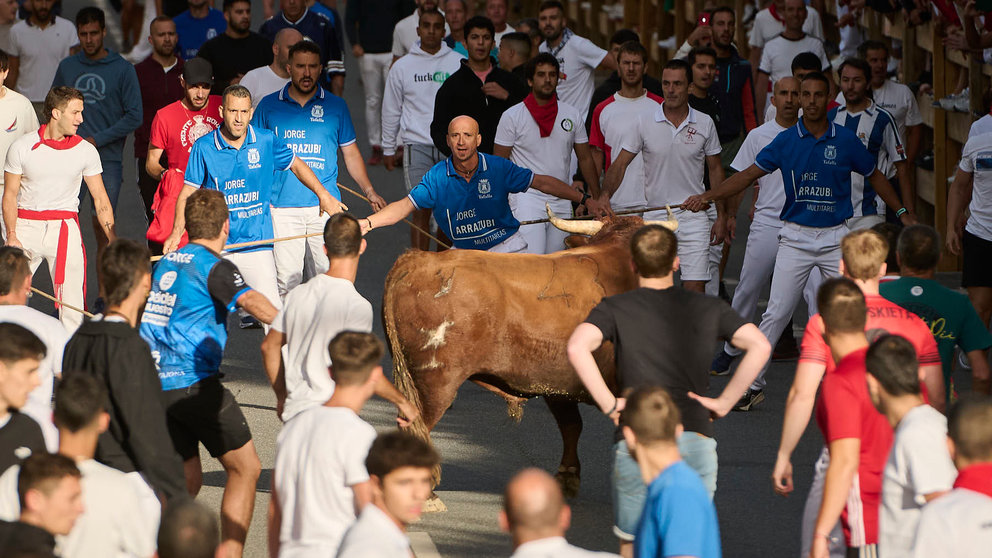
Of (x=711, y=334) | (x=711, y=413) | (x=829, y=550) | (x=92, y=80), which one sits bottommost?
(x=829, y=550)

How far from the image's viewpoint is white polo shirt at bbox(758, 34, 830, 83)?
44.9 feet

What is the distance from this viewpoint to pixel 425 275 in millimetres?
7371

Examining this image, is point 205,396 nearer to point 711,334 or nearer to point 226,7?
point 711,334

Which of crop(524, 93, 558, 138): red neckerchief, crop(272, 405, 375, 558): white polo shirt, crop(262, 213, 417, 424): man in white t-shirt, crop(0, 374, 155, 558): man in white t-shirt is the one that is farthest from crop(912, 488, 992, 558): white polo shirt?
crop(524, 93, 558, 138): red neckerchief

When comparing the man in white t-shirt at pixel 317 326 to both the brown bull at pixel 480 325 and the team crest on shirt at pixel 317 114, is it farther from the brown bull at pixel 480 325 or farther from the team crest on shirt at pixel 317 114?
the team crest on shirt at pixel 317 114

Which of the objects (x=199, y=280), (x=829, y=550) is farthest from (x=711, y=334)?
(x=199, y=280)

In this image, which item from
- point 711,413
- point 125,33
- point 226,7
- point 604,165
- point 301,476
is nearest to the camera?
point 301,476

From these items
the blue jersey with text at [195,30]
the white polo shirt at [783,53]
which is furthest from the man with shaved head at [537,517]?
the blue jersey with text at [195,30]

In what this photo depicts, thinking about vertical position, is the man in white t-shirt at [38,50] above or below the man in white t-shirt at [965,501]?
above

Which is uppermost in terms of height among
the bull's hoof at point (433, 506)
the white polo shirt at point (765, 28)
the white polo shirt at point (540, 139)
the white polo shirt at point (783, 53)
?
the white polo shirt at point (765, 28)

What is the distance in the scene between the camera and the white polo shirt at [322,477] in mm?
4852

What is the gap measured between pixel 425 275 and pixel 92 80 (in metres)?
5.47

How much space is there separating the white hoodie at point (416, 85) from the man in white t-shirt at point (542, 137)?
240 cm

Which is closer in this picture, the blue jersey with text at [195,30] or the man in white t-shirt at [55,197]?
the man in white t-shirt at [55,197]
